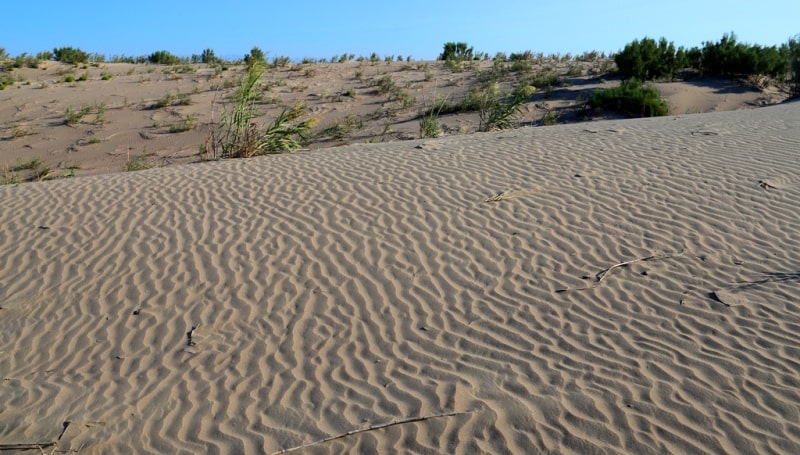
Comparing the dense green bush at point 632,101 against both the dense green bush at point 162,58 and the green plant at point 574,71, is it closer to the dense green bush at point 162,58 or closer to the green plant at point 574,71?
the green plant at point 574,71

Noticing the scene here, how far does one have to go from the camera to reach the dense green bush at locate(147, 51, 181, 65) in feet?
84.3

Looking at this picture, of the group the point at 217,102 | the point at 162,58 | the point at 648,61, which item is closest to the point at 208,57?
the point at 162,58

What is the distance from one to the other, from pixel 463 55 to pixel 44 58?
14.9 m

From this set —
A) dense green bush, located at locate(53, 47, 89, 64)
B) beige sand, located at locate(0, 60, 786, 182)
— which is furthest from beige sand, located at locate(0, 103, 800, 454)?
dense green bush, located at locate(53, 47, 89, 64)

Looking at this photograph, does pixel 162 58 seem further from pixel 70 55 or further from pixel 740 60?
pixel 740 60

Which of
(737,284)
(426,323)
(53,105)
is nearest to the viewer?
(426,323)

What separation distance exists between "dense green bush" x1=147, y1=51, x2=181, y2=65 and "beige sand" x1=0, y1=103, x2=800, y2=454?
712 inches

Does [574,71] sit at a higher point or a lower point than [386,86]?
lower

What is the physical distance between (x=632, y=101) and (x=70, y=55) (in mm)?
18702

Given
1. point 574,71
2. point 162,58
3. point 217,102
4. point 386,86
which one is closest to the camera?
point 217,102

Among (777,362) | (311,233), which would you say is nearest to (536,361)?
(777,362)

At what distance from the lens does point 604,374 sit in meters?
4.38

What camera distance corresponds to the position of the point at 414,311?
535 cm

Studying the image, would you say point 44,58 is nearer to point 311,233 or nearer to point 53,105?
point 53,105
